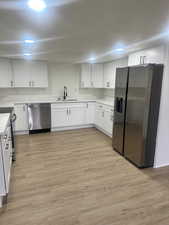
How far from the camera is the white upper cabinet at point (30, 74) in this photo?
4480 mm

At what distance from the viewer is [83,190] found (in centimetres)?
220

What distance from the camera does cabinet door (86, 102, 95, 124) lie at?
5129 millimetres

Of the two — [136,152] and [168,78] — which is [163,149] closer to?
[136,152]

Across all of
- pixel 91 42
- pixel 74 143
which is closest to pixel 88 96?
pixel 74 143

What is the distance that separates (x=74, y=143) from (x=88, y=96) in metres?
2.31

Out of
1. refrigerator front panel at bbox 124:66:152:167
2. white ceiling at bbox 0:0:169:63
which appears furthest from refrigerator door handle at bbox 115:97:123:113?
white ceiling at bbox 0:0:169:63

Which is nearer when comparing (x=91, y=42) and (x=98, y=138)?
(x=91, y=42)

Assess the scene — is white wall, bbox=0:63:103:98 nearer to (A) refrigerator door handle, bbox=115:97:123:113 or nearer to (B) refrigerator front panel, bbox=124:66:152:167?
(A) refrigerator door handle, bbox=115:97:123:113

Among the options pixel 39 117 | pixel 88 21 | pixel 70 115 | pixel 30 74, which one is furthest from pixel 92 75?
pixel 88 21

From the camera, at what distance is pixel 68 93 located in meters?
5.47

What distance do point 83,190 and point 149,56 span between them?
2.56 m

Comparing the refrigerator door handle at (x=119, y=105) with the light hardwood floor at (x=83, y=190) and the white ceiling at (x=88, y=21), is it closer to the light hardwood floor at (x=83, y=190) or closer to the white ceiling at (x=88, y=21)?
the light hardwood floor at (x=83, y=190)

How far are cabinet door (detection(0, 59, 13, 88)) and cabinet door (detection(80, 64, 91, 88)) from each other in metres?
2.24

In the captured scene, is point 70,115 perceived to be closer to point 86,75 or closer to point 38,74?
point 86,75
